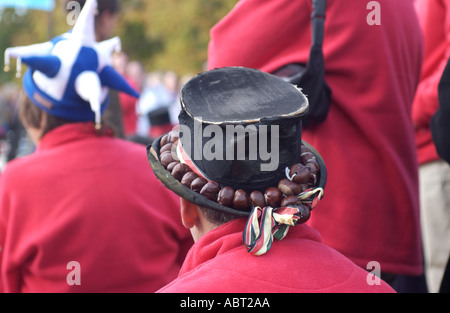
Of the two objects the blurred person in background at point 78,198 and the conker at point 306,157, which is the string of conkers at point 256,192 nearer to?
the conker at point 306,157

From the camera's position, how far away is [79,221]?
102 inches

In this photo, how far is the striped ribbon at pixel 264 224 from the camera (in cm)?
148

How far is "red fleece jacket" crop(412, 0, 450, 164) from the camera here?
312 centimetres

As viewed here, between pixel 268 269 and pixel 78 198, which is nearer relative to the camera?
pixel 268 269

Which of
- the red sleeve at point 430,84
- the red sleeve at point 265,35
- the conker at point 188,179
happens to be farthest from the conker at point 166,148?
the red sleeve at point 430,84

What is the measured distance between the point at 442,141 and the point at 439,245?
1.06 m

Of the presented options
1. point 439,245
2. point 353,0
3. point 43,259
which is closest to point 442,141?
point 353,0

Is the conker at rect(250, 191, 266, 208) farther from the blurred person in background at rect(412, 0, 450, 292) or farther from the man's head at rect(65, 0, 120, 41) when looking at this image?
the man's head at rect(65, 0, 120, 41)

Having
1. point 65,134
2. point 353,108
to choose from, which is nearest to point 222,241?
point 353,108

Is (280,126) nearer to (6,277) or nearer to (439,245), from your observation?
(6,277)

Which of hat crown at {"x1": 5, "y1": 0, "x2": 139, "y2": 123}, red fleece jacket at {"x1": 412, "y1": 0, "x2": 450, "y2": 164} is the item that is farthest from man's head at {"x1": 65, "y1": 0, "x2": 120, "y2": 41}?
red fleece jacket at {"x1": 412, "y1": 0, "x2": 450, "y2": 164}

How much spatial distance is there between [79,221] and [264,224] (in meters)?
1.33

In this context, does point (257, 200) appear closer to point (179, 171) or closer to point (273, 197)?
point (273, 197)

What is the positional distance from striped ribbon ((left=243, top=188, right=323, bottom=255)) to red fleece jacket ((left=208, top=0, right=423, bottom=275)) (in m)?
0.96
